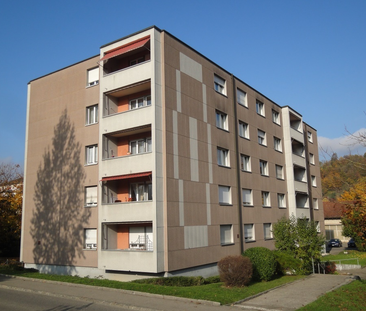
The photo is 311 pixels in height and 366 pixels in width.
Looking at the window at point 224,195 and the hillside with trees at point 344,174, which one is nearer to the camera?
the hillside with trees at point 344,174

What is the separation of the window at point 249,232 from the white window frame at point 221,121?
749 centimetres

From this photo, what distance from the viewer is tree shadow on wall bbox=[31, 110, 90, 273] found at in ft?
74.9

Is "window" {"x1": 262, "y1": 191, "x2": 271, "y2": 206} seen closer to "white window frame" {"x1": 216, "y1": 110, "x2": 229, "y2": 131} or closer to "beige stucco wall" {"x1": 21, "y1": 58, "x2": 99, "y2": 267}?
"white window frame" {"x1": 216, "y1": 110, "x2": 229, "y2": 131}

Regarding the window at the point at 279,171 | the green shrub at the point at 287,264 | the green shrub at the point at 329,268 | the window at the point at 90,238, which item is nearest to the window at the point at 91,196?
the window at the point at 90,238

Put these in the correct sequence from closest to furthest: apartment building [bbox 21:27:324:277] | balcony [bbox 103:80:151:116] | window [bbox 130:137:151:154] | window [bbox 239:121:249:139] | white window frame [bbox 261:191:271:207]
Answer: apartment building [bbox 21:27:324:277] < window [bbox 130:137:151:154] < balcony [bbox 103:80:151:116] < window [bbox 239:121:249:139] < white window frame [bbox 261:191:271:207]

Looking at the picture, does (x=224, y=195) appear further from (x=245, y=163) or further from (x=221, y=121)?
(x=221, y=121)

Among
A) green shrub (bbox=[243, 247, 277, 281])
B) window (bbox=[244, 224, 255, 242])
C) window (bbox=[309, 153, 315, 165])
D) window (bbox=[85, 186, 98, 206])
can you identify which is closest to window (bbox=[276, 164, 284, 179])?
window (bbox=[244, 224, 255, 242])

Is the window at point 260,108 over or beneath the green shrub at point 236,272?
over

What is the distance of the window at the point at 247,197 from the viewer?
90.7 ft

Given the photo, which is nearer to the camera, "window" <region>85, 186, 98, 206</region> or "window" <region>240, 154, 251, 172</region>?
"window" <region>85, 186, 98, 206</region>

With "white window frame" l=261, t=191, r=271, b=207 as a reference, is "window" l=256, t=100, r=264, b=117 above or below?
above

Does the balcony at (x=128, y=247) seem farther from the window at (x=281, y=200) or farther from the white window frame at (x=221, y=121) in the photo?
the window at (x=281, y=200)

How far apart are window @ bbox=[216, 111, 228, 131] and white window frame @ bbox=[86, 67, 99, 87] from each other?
8.54 meters

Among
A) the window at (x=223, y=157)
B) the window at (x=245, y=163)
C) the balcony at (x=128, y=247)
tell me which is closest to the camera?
the balcony at (x=128, y=247)
